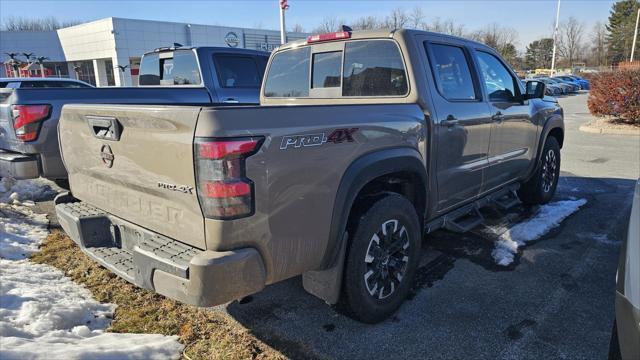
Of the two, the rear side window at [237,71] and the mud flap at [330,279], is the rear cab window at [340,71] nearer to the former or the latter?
the mud flap at [330,279]

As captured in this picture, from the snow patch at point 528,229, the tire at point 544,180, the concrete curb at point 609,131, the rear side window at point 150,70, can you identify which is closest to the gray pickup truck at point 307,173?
the snow patch at point 528,229

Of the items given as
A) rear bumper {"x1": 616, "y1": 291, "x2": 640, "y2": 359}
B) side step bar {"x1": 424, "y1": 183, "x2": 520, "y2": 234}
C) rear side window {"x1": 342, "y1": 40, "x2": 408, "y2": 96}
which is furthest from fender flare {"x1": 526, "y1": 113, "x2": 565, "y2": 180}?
rear bumper {"x1": 616, "y1": 291, "x2": 640, "y2": 359}

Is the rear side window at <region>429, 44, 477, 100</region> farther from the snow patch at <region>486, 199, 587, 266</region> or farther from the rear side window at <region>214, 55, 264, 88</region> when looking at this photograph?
the rear side window at <region>214, 55, 264, 88</region>

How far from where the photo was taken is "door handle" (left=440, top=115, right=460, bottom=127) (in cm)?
352

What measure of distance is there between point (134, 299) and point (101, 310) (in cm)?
26

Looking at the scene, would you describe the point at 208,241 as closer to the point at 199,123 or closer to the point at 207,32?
the point at 199,123

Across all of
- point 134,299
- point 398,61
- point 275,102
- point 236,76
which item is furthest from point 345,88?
point 236,76

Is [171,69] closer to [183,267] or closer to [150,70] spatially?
[150,70]

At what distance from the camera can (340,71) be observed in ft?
12.8

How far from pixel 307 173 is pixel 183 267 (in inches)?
31.7

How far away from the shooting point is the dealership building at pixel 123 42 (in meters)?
33.3

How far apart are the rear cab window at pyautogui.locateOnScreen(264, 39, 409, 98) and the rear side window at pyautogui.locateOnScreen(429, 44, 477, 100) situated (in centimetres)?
36

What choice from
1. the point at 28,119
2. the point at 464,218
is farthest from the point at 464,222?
the point at 28,119

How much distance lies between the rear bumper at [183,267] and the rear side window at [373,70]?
1969 millimetres
